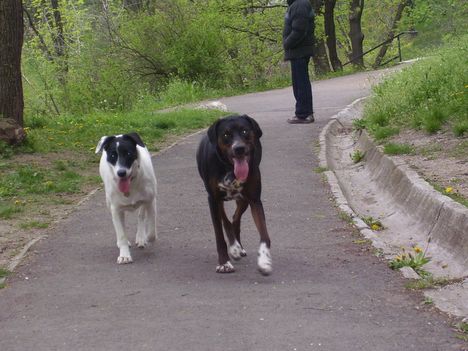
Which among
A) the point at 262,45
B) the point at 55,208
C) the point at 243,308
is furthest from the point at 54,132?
the point at 262,45

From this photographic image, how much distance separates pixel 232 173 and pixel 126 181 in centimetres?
119

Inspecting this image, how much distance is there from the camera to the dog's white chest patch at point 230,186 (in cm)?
619

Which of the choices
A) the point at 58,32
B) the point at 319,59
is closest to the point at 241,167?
the point at 319,59

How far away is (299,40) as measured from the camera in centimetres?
1425

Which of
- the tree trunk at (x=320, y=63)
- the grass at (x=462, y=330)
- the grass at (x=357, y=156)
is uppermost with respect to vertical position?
the grass at (x=462, y=330)

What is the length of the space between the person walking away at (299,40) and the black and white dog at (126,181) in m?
7.47

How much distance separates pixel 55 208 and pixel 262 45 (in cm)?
2507

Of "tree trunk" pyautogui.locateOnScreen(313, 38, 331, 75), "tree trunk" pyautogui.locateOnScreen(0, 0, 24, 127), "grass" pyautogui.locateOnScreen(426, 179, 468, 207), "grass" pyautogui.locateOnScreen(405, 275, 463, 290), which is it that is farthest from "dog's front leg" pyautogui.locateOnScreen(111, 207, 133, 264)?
"tree trunk" pyautogui.locateOnScreen(313, 38, 331, 75)

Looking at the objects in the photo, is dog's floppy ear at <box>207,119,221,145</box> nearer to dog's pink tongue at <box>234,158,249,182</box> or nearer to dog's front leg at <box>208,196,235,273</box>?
dog's pink tongue at <box>234,158,249,182</box>

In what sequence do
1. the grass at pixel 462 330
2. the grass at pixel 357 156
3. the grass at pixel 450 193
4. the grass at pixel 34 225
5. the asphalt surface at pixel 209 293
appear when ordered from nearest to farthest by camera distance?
1. the grass at pixel 462 330
2. the asphalt surface at pixel 209 293
3. the grass at pixel 450 193
4. the grass at pixel 34 225
5. the grass at pixel 357 156

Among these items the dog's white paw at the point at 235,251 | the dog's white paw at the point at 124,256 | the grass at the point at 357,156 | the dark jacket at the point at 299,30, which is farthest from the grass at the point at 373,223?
the dark jacket at the point at 299,30

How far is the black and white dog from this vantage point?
684cm

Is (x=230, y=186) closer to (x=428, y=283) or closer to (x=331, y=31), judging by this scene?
(x=428, y=283)

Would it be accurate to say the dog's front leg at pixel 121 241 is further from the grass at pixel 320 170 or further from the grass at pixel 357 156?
the grass at pixel 357 156
